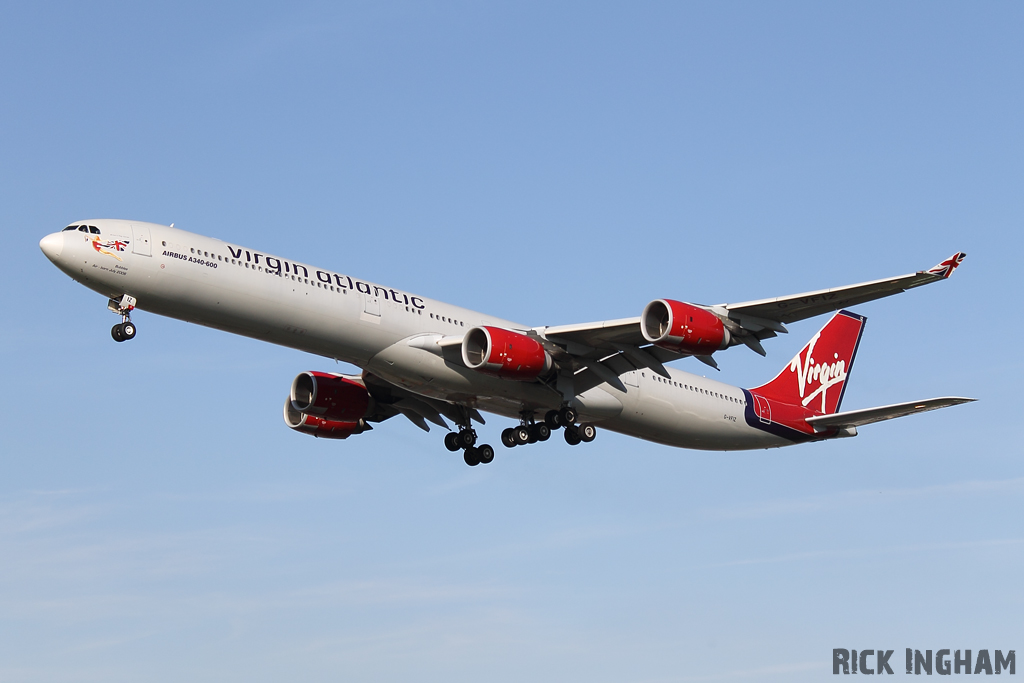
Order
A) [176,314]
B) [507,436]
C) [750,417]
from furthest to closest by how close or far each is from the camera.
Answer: [750,417] → [507,436] → [176,314]

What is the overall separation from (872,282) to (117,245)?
2046cm

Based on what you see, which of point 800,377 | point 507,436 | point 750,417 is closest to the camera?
point 507,436

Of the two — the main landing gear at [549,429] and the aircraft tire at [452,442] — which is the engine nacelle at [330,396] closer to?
the aircraft tire at [452,442]

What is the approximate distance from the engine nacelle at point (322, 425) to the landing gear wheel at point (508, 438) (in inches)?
243

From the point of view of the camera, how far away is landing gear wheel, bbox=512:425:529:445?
134ft

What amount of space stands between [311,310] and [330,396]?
836 centimetres

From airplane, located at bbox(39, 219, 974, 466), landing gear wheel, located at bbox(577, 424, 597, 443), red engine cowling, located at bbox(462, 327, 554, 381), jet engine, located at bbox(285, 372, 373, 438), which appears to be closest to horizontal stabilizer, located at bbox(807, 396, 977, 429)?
airplane, located at bbox(39, 219, 974, 466)

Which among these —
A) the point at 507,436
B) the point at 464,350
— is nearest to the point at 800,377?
the point at 507,436

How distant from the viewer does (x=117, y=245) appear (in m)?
34.0

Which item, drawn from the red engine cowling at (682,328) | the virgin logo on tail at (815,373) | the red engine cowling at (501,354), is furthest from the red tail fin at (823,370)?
the red engine cowling at (501,354)

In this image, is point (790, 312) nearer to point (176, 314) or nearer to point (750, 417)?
point (750, 417)

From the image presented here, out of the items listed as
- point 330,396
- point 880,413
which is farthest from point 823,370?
point 330,396

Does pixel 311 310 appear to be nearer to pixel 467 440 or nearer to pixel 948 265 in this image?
pixel 467 440

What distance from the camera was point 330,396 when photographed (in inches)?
1714
